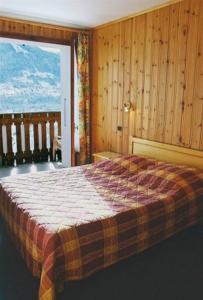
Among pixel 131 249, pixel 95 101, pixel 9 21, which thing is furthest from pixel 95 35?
pixel 131 249

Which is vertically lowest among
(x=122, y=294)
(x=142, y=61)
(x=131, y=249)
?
(x=122, y=294)

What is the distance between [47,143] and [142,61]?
2960mm

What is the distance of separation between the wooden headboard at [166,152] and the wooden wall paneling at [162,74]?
0.13 metres

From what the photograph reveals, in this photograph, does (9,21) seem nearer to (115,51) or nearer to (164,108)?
(115,51)

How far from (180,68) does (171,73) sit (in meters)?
0.13

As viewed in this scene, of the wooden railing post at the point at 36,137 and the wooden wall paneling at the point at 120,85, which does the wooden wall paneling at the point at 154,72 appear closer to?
the wooden wall paneling at the point at 120,85

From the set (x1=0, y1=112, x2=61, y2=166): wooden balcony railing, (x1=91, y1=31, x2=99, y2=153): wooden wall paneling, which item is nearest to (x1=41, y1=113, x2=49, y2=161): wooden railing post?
(x1=0, y1=112, x2=61, y2=166): wooden balcony railing

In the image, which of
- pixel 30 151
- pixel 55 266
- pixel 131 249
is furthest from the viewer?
pixel 30 151

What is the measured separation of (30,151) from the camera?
559 centimetres

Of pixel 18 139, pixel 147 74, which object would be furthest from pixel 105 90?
pixel 18 139

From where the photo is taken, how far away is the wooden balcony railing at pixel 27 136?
17.4 ft

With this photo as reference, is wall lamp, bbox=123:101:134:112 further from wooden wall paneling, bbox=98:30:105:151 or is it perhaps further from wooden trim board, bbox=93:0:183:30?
wooden trim board, bbox=93:0:183:30

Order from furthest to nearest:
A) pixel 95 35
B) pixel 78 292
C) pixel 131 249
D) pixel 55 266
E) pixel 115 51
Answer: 1. pixel 95 35
2. pixel 115 51
3. pixel 131 249
4. pixel 78 292
5. pixel 55 266

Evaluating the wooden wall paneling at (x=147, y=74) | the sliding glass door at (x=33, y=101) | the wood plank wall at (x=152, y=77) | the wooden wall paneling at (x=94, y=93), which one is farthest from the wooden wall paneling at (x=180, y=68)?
→ the sliding glass door at (x=33, y=101)
